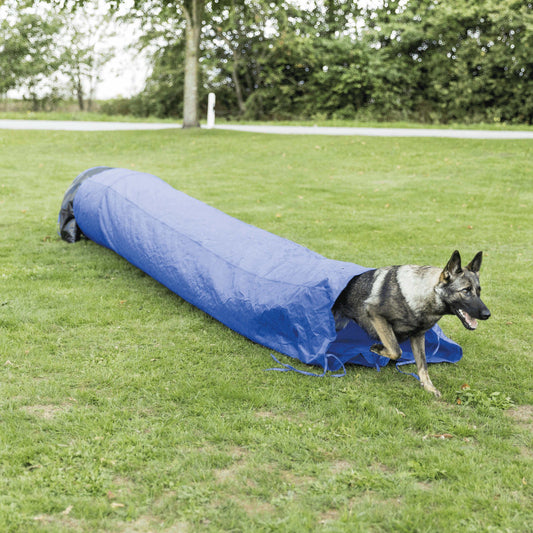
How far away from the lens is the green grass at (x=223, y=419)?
3.67 metres

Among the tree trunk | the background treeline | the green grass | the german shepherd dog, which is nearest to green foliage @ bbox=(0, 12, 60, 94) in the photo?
the background treeline

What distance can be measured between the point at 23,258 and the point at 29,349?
3.54 m

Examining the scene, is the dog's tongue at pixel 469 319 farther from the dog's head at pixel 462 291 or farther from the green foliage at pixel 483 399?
the green foliage at pixel 483 399

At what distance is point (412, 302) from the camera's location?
511 centimetres

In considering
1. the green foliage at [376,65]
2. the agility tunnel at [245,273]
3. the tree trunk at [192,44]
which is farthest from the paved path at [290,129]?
the agility tunnel at [245,273]

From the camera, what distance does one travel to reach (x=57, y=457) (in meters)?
4.11

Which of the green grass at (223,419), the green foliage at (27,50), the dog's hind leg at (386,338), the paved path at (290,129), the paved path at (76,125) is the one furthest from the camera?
the green foliage at (27,50)

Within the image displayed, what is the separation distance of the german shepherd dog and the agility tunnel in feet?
0.74

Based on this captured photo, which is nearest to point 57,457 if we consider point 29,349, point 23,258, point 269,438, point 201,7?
point 269,438

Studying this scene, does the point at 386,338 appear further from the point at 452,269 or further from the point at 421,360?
the point at 452,269

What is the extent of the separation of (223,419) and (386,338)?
157 cm

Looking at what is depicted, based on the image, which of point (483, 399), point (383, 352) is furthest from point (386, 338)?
point (483, 399)

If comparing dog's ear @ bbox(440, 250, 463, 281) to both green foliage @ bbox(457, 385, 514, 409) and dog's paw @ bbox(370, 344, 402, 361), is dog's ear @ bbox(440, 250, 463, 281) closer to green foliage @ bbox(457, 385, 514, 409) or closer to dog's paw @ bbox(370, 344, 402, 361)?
dog's paw @ bbox(370, 344, 402, 361)

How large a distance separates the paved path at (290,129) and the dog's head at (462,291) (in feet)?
57.0
